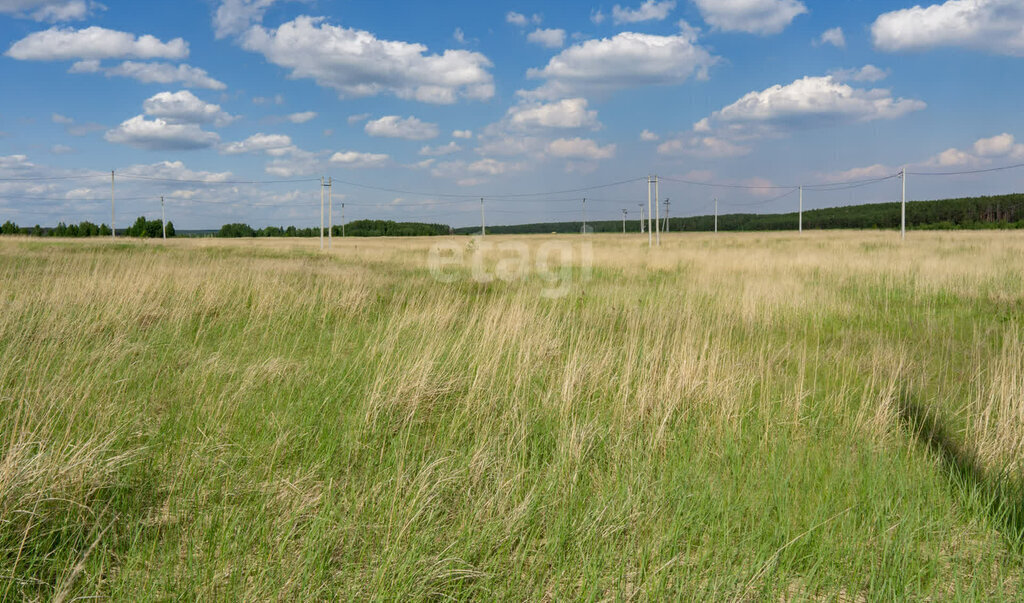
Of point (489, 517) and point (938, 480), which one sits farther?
point (938, 480)

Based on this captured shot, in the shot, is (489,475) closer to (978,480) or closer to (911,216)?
(978,480)

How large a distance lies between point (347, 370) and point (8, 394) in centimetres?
253

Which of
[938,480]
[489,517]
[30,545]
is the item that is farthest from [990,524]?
[30,545]

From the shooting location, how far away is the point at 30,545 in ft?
8.31

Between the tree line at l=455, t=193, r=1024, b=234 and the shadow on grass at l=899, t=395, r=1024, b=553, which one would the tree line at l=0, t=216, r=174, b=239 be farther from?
the shadow on grass at l=899, t=395, r=1024, b=553

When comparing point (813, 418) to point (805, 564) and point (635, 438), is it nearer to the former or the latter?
point (635, 438)

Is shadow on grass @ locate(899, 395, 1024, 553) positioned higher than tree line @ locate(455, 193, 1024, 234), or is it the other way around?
tree line @ locate(455, 193, 1024, 234)

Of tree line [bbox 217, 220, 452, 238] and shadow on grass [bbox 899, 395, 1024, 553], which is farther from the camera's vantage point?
tree line [bbox 217, 220, 452, 238]

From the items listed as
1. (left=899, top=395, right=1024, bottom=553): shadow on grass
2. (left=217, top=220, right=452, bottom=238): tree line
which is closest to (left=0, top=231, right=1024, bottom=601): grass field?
(left=899, top=395, right=1024, bottom=553): shadow on grass

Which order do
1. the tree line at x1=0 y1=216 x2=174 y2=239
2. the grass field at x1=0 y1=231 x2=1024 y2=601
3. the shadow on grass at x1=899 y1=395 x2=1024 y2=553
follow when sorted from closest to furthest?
the grass field at x1=0 y1=231 x2=1024 y2=601 < the shadow on grass at x1=899 y1=395 x2=1024 y2=553 < the tree line at x1=0 y1=216 x2=174 y2=239

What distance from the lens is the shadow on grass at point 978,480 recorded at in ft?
10.0

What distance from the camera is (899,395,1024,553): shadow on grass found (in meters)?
3.06

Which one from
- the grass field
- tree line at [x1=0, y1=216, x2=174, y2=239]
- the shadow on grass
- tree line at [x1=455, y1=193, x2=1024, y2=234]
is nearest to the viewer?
the grass field

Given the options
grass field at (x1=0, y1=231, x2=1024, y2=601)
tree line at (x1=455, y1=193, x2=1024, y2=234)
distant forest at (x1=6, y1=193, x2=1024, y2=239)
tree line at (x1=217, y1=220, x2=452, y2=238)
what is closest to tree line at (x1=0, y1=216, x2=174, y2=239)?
distant forest at (x1=6, y1=193, x2=1024, y2=239)
